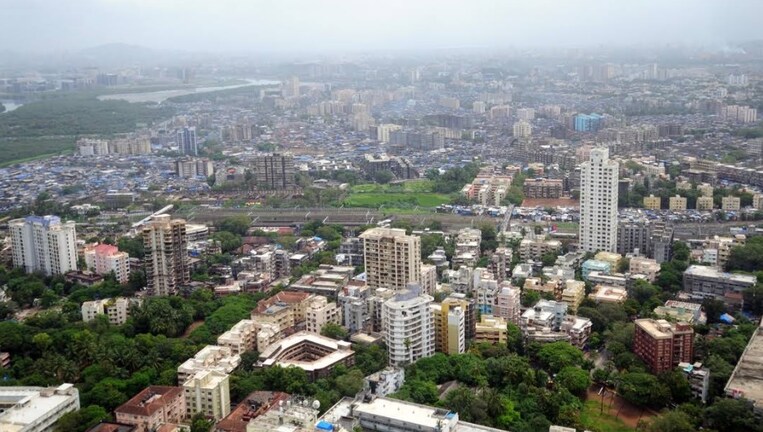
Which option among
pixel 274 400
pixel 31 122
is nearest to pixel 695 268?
pixel 274 400

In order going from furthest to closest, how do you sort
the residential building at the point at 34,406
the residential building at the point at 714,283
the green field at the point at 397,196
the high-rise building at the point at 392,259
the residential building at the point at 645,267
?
the green field at the point at 397,196 → the residential building at the point at 645,267 → the high-rise building at the point at 392,259 → the residential building at the point at 714,283 → the residential building at the point at 34,406

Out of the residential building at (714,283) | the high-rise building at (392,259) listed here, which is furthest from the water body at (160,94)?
the residential building at (714,283)

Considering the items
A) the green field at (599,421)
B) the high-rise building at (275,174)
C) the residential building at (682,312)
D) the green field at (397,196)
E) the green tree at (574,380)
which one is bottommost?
the green field at (599,421)

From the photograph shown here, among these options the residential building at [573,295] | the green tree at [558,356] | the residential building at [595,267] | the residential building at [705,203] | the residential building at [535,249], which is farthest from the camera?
the residential building at [705,203]

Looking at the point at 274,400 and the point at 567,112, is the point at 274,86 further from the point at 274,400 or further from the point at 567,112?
the point at 274,400

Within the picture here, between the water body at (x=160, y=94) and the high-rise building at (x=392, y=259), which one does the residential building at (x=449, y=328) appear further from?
the water body at (x=160, y=94)

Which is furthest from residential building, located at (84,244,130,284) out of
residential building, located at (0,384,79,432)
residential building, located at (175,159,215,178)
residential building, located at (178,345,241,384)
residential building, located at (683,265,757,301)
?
residential building, located at (175,159,215,178)
